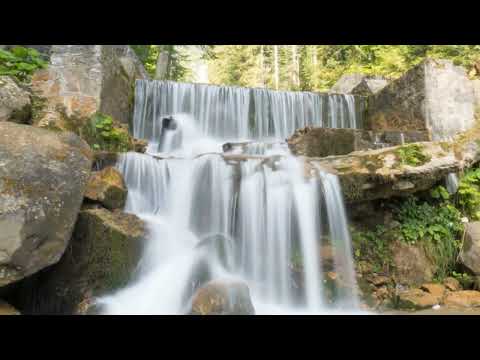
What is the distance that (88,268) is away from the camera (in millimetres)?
4141

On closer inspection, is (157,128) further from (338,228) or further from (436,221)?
(436,221)

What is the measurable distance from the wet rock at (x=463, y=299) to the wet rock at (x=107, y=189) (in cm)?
485

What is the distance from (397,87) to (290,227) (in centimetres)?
564

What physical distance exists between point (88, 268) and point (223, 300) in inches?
76.4

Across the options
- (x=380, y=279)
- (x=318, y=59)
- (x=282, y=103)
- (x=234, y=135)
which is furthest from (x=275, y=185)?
(x=318, y=59)

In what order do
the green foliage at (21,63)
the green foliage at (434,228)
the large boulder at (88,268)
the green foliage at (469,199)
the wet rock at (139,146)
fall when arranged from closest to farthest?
1. the large boulder at (88,268)
2. the green foliage at (434,228)
3. the green foliage at (469,199)
4. the green foliage at (21,63)
5. the wet rock at (139,146)

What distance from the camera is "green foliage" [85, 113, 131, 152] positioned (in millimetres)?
6461

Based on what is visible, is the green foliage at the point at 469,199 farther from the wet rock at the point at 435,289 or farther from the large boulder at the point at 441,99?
the wet rock at the point at 435,289

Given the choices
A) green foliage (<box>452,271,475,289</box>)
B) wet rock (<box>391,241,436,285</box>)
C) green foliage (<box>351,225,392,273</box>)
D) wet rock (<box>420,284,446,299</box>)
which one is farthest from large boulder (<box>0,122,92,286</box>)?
green foliage (<box>452,271,475,289</box>)

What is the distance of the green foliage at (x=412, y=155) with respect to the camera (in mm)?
5289

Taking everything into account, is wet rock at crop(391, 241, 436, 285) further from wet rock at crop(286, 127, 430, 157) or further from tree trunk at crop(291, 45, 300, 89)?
tree trunk at crop(291, 45, 300, 89)

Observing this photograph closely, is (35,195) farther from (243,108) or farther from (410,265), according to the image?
(243,108)

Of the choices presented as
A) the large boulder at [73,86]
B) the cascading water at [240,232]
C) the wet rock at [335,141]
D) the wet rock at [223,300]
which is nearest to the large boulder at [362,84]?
the wet rock at [335,141]

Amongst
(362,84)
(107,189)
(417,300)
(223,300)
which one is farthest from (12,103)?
(362,84)
